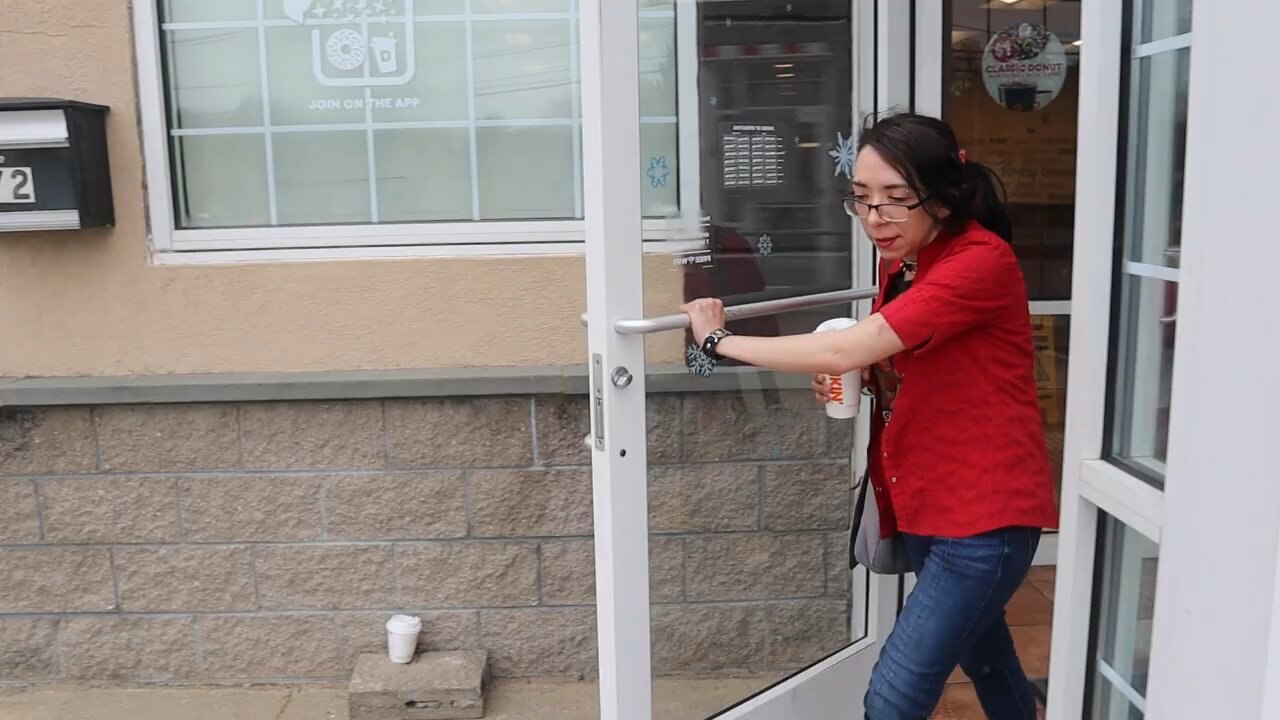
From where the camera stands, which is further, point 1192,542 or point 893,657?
A: point 893,657

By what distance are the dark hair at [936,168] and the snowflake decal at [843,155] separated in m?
0.58

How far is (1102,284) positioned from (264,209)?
2651 millimetres

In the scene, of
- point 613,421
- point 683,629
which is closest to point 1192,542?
point 613,421

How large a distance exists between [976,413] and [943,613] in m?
0.38

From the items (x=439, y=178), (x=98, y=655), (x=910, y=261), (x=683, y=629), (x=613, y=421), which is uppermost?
(x=439, y=178)

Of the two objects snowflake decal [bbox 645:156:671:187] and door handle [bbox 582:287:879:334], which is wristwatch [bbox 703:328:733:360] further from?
snowflake decal [bbox 645:156:671:187]

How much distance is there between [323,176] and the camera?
3.40m

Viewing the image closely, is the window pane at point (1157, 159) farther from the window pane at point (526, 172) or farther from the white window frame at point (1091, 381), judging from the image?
the window pane at point (526, 172)

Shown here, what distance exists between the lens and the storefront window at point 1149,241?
158 centimetres

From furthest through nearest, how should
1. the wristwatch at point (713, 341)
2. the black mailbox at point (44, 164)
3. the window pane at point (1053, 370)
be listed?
1. the window pane at point (1053, 370)
2. the black mailbox at point (44, 164)
3. the wristwatch at point (713, 341)

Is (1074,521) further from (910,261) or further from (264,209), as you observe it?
(264,209)

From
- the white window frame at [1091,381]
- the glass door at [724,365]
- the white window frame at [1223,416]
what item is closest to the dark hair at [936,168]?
the white window frame at [1091,381]

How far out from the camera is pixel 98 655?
3.44 m

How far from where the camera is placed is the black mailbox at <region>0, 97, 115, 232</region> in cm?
A: 305
